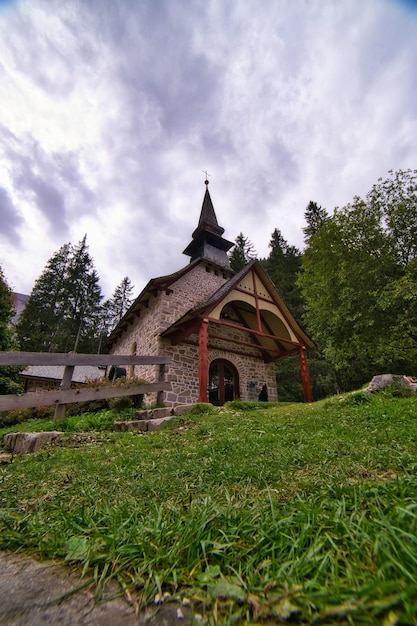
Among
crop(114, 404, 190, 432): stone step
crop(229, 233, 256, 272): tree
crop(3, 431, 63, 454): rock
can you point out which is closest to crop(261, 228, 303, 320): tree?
crop(229, 233, 256, 272): tree

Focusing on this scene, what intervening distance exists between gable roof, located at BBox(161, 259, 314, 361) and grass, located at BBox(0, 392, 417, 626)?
674 cm

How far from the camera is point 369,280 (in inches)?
480

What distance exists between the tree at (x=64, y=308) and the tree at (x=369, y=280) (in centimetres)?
2555

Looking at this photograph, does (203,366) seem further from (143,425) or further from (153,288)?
(153,288)

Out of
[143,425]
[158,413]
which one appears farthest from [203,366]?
[143,425]

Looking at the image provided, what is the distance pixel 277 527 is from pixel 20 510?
5.83ft

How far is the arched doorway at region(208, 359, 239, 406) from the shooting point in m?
12.1

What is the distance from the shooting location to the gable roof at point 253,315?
9695 mm

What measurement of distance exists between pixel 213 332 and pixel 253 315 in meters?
2.46

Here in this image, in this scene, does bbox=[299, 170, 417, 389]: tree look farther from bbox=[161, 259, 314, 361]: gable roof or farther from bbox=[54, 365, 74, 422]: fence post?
bbox=[54, 365, 74, 422]: fence post

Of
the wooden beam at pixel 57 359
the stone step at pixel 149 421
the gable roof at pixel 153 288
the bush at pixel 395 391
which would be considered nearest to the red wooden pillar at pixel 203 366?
the stone step at pixel 149 421

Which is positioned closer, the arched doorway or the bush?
the bush

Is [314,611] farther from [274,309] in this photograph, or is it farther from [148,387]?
[274,309]

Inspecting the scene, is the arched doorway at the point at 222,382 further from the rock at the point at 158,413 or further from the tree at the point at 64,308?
the tree at the point at 64,308
